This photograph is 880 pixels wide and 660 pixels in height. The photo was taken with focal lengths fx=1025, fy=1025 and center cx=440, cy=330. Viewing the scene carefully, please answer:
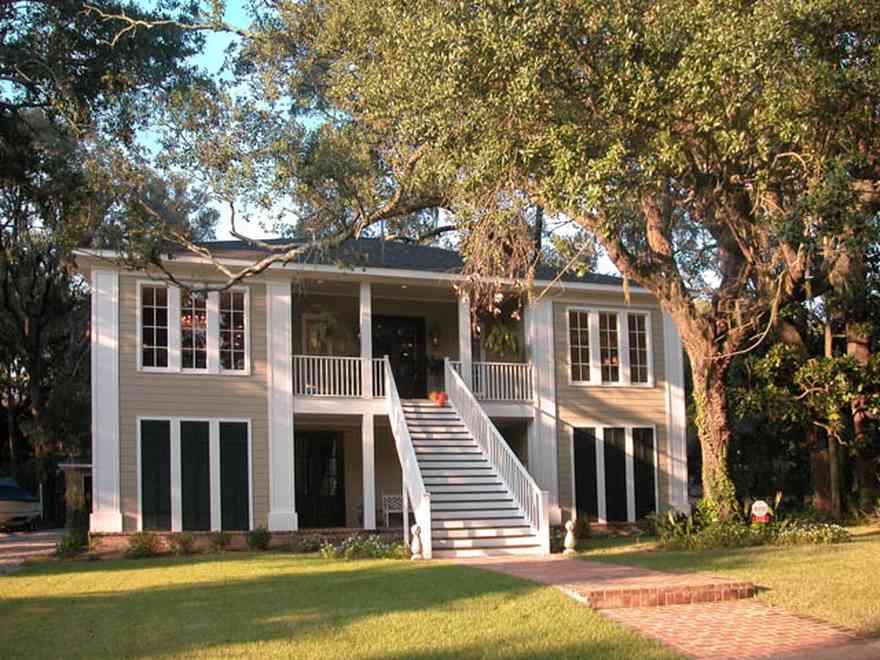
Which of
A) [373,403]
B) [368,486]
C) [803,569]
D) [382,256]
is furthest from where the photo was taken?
[382,256]

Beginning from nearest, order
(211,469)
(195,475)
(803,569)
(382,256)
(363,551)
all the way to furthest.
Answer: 1. (803,569)
2. (363,551)
3. (195,475)
4. (211,469)
5. (382,256)

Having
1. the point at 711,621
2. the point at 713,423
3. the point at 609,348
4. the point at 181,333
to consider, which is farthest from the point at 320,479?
the point at 711,621

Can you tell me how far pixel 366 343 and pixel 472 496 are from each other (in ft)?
14.0

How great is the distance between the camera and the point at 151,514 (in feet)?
62.8

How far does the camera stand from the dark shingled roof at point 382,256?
1928 centimetres

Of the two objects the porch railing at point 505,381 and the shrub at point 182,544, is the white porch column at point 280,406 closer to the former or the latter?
the shrub at point 182,544

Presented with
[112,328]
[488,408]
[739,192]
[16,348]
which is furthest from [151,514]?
[16,348]

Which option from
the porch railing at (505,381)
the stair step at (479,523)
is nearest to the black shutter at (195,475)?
the stair step at (479,523)

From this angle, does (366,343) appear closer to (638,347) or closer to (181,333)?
(181,333)

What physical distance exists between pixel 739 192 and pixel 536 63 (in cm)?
505

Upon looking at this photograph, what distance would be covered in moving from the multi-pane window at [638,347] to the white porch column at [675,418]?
1.62ft

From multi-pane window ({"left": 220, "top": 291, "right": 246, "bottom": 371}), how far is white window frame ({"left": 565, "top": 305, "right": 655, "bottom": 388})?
24.4 feet

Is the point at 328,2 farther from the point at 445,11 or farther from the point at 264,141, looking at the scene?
the point at 445,11

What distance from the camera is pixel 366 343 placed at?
70.2 feet
